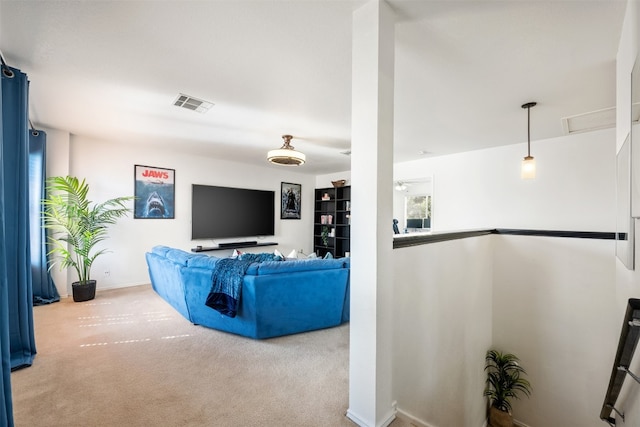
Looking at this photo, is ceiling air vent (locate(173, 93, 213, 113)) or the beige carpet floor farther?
ceiling air vent (locate(173, 93, 213, 113))

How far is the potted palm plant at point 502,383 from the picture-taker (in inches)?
132

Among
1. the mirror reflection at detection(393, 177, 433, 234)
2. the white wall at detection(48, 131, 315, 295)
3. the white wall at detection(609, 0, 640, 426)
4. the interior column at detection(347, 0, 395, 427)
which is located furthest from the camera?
the mirror reflection at detection(393, 177, 433, 234)

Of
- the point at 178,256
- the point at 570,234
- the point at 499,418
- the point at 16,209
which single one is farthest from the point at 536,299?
the point at 16,209

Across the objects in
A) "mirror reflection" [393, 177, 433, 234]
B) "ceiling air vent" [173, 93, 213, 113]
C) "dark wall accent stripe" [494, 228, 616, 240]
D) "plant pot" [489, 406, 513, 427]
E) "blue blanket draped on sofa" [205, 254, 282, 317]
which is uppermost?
"ceiling air vent" [173, 93, 213, 113]

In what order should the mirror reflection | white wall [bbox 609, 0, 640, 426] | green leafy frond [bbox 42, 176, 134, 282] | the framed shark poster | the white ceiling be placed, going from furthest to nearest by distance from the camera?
1. the mirror reflection
2. the framed shark poster
3. green leafy frond [bbox 42, 176, 134, 282]
4. the white ceiling
5. white wall [bbox 609, 0, 640, 426]

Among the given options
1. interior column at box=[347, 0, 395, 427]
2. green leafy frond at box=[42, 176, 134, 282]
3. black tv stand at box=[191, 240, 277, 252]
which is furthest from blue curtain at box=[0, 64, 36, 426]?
black tv stand at box=[191, 240, 277, 252]

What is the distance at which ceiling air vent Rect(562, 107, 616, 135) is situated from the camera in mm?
3008

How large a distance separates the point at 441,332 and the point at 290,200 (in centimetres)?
541

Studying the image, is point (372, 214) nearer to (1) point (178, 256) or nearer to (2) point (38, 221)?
(1) point (178, 256)

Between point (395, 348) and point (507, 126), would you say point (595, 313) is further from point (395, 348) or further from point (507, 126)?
point (395, 348)

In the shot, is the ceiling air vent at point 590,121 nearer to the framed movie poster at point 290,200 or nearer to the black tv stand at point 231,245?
the framed movie poster at point 290,200

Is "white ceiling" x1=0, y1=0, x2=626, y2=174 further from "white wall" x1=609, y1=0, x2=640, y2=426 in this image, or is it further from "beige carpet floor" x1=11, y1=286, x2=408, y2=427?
"beige carpet floor" x1=11, y1=286, x2=408, y2=427

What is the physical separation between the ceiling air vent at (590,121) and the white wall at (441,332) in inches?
69.3

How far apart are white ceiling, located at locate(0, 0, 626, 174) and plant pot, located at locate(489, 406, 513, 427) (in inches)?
143
